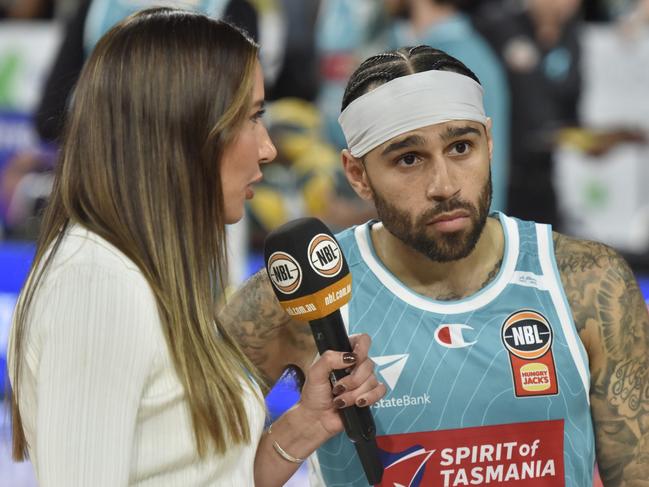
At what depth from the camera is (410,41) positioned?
6.00m

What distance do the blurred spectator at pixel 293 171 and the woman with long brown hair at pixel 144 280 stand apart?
4.59 metres

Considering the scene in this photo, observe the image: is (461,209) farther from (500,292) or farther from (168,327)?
(168,327)

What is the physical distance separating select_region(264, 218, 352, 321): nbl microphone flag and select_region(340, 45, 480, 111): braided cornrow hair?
1.58ft

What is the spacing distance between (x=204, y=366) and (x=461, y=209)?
67 centimetres

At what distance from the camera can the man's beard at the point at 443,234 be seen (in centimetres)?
214

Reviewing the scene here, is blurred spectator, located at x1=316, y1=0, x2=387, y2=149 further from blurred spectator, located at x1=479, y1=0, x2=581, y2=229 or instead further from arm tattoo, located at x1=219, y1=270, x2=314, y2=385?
arm tattoo, located at x1=219, y1=270, x2=314, y2=385

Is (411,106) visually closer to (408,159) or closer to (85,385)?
(408,159)

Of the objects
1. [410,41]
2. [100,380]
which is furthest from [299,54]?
[100,380]

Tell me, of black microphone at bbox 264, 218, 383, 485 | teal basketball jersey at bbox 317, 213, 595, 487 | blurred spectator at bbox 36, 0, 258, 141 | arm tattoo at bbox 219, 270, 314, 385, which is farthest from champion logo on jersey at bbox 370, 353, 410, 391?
blurred spectator at bbox 36, 0, 258, 141

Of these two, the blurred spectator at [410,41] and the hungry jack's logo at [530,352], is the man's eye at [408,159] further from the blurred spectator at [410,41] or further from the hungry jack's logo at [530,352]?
the blurred spectator at [410,41]

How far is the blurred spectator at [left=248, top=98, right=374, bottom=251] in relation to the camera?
644 cm

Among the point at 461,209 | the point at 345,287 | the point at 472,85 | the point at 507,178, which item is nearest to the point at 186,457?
the point at 345,287

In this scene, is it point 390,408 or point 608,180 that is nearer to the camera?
point 390,408

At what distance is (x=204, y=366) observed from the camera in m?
1.70
